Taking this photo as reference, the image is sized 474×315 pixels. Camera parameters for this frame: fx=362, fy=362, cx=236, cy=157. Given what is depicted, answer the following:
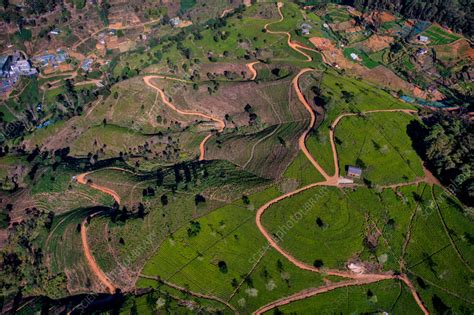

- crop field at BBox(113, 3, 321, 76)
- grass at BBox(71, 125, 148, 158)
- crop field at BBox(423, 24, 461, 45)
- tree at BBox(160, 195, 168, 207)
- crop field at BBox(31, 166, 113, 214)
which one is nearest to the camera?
tree at BBox(160, 195, 168, 207)

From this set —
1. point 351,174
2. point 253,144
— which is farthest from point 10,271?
point 351,174

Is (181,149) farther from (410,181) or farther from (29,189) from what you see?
(410,181)

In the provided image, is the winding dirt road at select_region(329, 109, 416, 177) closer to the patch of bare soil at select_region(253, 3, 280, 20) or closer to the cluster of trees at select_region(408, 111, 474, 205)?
the cluster of trees at select_region(408, 111, 474, 205)

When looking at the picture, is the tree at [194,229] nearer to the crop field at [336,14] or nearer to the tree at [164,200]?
the tree at [164,200]

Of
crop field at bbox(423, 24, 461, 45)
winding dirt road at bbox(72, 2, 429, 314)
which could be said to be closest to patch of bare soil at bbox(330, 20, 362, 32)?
crop field at bbox(423, 24, 461, 45)

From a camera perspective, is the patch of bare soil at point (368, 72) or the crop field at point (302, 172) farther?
the patch of bare soil at point (368, 72)

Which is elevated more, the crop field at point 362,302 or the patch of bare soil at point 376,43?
the patch of bare soil at point 376,43

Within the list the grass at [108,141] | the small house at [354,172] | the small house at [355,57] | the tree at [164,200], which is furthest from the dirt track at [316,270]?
the small house at [355,57]

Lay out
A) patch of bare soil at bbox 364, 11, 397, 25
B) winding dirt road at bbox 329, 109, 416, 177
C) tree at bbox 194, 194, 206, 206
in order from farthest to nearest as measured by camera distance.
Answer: patch of bare soil at bbox 364, 11, 397, 25
winding dirt road at bbox 329, 109, 416, 177
tree at bbox 194, 194, 206, 206
